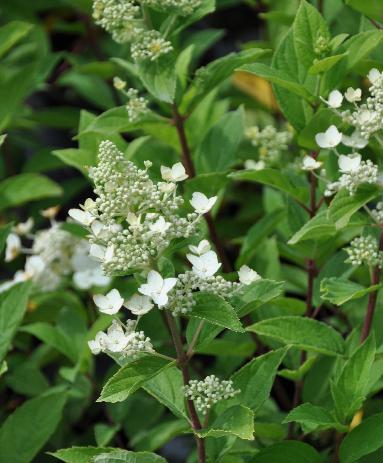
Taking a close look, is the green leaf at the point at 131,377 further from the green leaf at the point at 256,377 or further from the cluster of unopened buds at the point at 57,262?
the cluster of unopened buds at the point at 57,262

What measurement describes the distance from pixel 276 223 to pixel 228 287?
0.63m

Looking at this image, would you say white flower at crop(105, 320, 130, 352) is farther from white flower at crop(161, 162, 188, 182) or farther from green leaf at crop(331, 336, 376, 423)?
green leaf at crop(331, 336, 376, 423)

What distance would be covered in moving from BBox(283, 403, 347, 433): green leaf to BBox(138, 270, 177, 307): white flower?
366 mm

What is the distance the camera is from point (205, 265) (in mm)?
1505

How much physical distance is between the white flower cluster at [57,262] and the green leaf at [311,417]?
0.84m

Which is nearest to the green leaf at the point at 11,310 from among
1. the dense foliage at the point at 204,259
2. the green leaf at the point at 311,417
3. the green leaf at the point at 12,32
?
the dense foliage at the point at 204,259

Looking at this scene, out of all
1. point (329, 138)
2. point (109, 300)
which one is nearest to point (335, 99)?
point (329, 138)

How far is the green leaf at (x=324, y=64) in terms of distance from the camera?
1.71 m

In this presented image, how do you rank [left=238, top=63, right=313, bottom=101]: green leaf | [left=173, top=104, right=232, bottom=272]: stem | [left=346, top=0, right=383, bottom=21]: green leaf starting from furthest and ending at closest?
[left=173, top=104, right=232, bottom=272]: stem
[left=346, top=0, right=383, bottom=21]: green leaf
[left=238, top=63, right=313, bottom=101]: green leaf

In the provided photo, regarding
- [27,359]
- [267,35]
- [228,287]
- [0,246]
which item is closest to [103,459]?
[228,287]

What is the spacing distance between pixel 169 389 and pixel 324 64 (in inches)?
27.4

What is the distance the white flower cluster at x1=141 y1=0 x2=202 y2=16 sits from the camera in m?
1.79

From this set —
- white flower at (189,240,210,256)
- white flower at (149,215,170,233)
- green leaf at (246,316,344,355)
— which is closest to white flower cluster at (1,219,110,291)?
green leaf at (246,316,344,355)

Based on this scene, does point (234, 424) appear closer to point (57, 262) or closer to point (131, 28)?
point (131, 28)
